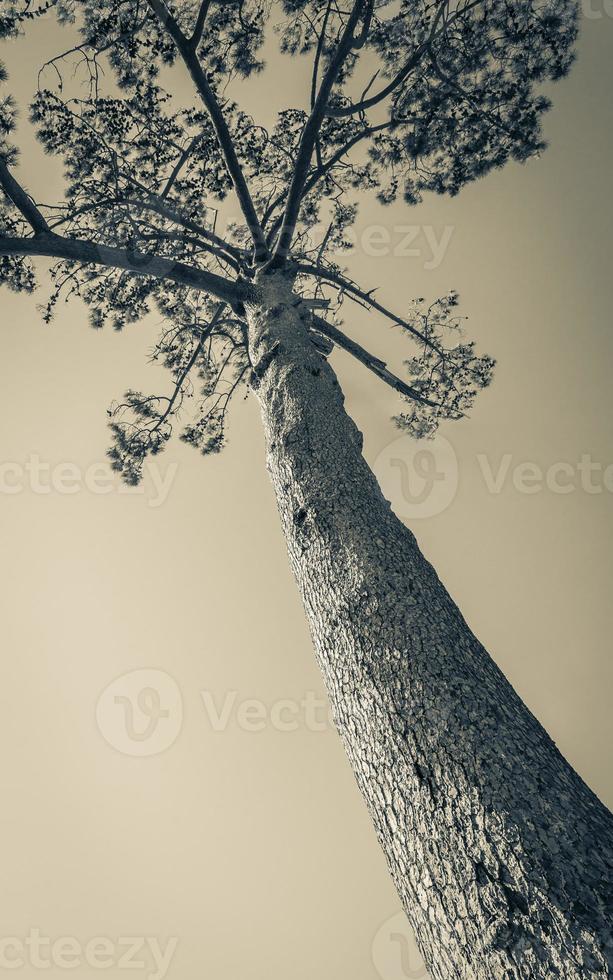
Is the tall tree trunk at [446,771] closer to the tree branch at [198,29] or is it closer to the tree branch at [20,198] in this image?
the tree branch at [20,198]

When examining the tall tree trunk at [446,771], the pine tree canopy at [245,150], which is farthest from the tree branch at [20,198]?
the tall tree trunk at [446,771]

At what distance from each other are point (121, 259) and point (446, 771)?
4.06m

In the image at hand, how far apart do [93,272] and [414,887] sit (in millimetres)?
5730

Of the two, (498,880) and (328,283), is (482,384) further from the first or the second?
(498,880)

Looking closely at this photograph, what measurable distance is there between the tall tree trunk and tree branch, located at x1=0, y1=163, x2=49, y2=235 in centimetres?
310

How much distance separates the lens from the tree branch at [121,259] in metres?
3.49

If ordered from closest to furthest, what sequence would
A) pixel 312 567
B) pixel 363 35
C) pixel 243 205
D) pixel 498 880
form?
pixel 498 880 < pixel 312 567 < pixel 363 35 < pixel 243 205

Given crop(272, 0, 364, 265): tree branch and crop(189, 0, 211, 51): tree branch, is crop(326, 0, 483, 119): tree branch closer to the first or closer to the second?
crop(272, 0, 364, 265): tree branch

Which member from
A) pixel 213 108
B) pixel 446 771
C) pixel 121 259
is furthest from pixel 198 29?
pixel 446 771

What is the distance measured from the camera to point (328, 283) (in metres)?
5.88

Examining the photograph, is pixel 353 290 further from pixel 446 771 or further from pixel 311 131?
pixel 446 771

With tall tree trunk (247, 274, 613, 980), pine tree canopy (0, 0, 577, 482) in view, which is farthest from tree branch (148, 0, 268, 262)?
tall tree trunk (247, 274, 613, 980)

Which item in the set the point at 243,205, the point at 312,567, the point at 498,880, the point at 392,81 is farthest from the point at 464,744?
the point at 392,81

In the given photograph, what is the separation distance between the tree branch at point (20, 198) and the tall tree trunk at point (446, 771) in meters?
3.10
